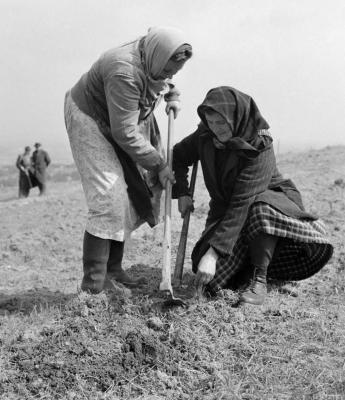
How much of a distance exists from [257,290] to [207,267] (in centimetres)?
43

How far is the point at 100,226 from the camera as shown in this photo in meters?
3.29

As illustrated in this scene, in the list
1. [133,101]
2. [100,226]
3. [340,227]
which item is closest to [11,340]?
[100,226]

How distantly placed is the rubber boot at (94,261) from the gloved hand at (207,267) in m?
0.60

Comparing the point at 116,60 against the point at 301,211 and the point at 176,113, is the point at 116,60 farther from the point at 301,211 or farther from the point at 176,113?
the point at 301,211

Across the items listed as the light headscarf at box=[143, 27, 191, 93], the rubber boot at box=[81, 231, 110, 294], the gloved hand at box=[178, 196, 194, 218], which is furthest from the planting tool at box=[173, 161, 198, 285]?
the light headscarf at box=[143, 27, 191, 93]

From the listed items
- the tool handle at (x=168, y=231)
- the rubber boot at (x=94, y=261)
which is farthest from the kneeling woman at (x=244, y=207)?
the rubber boot at (x=94, y=261)

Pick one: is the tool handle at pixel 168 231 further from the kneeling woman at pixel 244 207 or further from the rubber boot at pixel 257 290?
the rubber boot at pixel 257 290

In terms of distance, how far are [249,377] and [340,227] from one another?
306cm

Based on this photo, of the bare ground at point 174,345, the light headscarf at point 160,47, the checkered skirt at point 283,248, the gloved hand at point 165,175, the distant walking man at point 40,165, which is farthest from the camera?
the distant walking man at point 40,165

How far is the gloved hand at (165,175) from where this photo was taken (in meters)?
3.46

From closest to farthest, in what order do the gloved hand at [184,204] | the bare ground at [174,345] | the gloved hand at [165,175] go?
the bare ground at [174,345] < the gloved hand at [165,175] < the gloved hand at [184,204]

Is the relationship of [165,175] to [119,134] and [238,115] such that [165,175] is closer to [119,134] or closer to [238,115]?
[119,134]

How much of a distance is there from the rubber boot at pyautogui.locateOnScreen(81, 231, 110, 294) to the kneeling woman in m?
0.60

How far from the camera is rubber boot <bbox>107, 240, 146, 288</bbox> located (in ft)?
12.3
